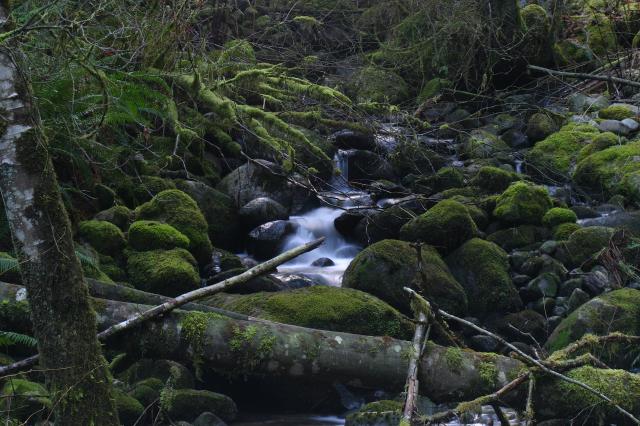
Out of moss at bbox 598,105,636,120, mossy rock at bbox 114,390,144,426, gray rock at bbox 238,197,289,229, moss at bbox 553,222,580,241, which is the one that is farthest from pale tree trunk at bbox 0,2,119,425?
moss at bbox 598,105,636,120

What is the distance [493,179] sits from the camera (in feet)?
38.9

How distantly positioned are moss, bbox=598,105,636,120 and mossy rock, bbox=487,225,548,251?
14.8 ft

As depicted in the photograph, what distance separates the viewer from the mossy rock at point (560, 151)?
41.7 feet

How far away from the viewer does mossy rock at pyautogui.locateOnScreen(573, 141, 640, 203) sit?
11323mm

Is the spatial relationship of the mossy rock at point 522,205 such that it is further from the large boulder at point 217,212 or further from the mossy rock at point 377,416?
the mossy rock at point 377,416

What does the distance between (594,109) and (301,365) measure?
474 inches

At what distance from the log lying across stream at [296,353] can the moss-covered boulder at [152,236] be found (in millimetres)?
4308

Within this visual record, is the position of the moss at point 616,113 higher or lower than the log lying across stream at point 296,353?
lower

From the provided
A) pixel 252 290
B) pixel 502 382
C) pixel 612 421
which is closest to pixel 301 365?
pixel 502 382

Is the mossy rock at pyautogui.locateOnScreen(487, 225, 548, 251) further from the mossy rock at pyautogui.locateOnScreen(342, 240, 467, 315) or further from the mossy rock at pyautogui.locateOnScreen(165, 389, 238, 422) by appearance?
the mossy rock at pyautogui.locateOnScreen(165, 389, 238, 422)

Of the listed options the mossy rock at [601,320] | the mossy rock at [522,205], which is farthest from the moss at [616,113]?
the mossy rock at [601,320]

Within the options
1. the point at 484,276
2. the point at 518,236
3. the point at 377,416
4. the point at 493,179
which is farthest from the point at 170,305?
the point at 493,179

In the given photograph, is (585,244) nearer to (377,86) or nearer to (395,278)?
(395,278)

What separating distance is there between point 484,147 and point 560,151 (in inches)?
50.2
